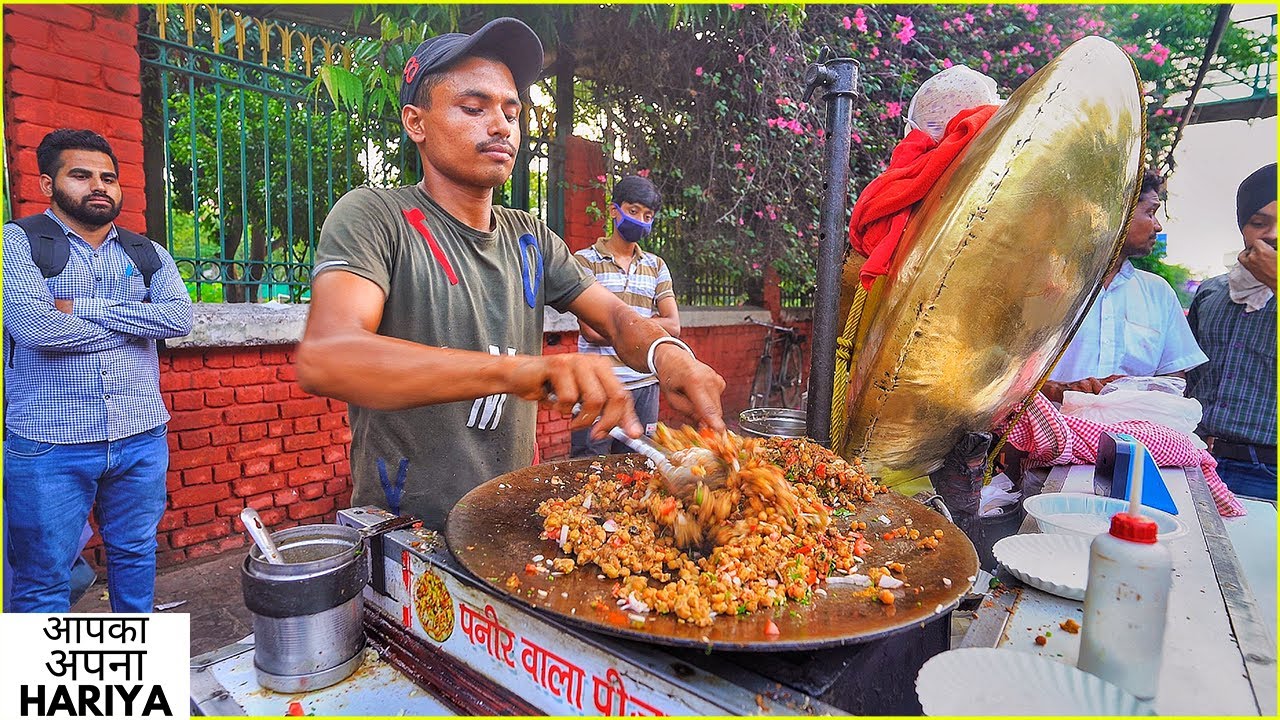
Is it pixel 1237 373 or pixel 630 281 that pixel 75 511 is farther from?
pixel 1237 373

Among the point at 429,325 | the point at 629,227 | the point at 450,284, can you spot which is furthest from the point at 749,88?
the point at 429,325

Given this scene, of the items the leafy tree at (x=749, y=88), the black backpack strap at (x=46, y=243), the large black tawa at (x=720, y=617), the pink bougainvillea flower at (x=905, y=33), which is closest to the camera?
the large black tawa at (x=720, y=617)

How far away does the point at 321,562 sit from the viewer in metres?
1.35

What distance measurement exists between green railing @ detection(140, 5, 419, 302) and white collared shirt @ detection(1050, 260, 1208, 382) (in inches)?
174

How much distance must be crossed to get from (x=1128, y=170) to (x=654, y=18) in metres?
4.59

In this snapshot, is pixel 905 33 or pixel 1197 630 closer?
pixel 1197 630

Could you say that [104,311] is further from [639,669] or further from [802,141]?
[802,141]

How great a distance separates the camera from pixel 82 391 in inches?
119

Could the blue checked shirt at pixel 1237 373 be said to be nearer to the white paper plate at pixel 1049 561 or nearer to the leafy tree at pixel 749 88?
the white paper plate at pixel 1049 561

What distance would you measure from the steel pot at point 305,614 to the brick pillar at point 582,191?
4.89 metres

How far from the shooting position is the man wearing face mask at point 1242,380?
3.52m

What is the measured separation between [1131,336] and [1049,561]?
80.9 inches

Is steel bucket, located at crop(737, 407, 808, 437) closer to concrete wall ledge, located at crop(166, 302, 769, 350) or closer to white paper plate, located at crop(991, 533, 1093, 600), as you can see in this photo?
white paper plate, located at crop(991, 533, 1093, 600)

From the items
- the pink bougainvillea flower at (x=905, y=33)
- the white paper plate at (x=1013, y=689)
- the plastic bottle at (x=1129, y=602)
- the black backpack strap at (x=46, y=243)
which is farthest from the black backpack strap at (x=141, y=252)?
the pink bougainvillea flower at (x=905, y=33)
